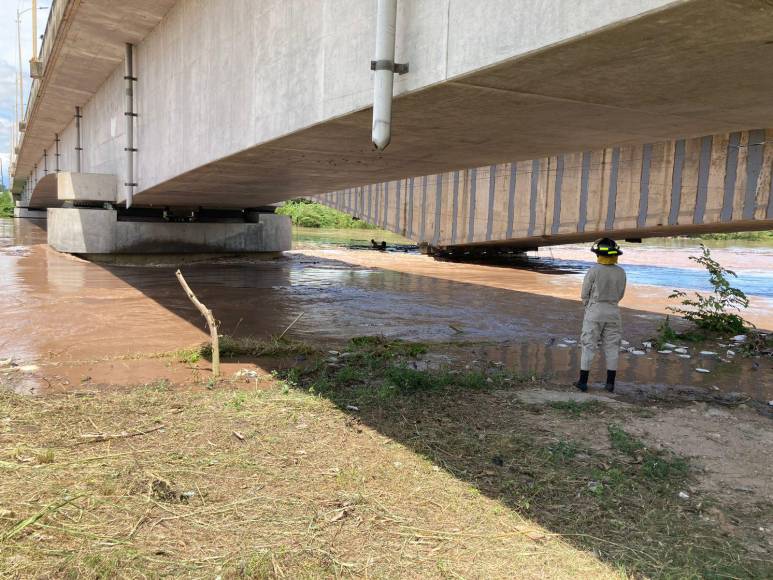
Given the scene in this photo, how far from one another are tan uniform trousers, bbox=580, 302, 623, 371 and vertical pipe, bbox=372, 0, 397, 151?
372cm

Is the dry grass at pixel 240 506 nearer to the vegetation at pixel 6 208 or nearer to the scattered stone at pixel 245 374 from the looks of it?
the scattered stone at pixel 245 374

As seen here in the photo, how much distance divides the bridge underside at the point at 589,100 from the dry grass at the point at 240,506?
2806mm

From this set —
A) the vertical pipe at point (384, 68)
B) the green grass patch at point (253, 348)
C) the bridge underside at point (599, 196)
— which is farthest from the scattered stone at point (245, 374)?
the bridge underside at point (599, 196)

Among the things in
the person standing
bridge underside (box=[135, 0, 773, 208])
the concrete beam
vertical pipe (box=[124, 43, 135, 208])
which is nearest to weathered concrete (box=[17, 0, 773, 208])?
bridge underside (box=[135, 0, 773, 208])

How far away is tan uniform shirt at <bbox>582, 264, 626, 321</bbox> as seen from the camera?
22.0 feet

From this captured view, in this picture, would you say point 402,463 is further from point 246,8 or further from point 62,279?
point 62,279

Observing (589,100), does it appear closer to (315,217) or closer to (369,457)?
(369,457)

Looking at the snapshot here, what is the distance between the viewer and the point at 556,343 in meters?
9.39

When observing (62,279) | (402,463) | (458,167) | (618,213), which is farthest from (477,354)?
(62,279)

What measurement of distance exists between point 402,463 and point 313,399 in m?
1.59

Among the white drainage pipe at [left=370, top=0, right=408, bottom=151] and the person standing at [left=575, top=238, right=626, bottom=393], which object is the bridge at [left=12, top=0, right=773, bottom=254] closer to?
the white drainage pipe at [left=370, top=0, right=408, bottom=151]

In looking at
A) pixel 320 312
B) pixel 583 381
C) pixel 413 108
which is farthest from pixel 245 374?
pixel 320 312

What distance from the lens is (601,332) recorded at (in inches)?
270

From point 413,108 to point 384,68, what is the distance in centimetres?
67
